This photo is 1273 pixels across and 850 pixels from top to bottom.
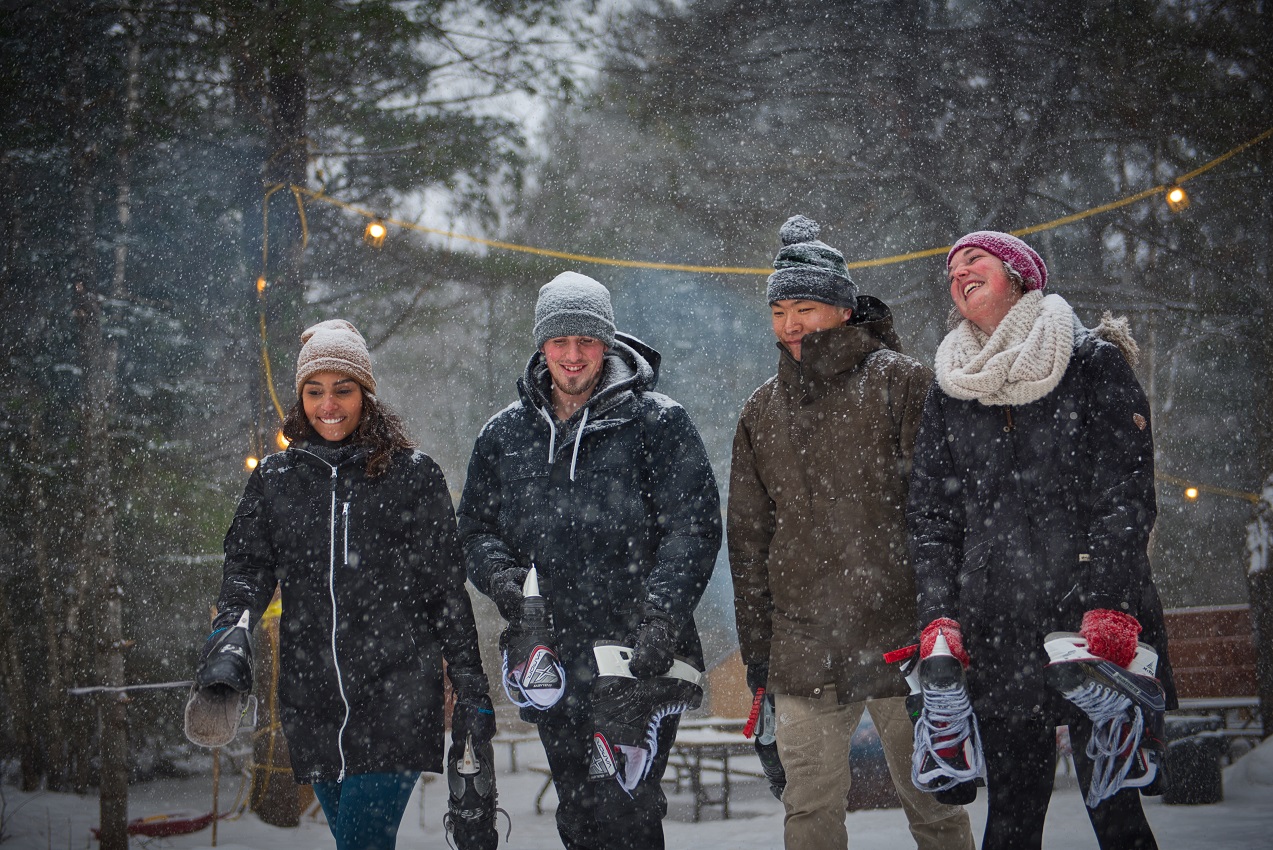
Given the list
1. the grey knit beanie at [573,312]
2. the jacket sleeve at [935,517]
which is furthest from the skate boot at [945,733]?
the grey knit beanie at [573,312]

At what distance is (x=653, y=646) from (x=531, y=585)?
0.35 m

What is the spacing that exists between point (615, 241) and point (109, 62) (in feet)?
16.6

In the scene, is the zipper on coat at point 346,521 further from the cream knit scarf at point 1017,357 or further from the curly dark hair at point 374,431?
the cream knit scarf at point 1017,357

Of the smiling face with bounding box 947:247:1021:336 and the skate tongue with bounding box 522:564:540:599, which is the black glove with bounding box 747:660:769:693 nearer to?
the skate tongue with bounding box 522:564:540:599

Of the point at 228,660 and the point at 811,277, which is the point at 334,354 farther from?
the point at 811,277

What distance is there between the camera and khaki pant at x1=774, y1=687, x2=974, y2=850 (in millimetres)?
2342

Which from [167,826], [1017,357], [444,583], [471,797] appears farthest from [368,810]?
[167,826]

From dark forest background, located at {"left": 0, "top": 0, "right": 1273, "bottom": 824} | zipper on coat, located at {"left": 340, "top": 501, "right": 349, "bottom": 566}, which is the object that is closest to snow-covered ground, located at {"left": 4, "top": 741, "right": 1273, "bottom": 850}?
dark forest background, located at {"left": 0, "top": 0, "right": 1273, "bottom": 824}

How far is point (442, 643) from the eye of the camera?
256 cm

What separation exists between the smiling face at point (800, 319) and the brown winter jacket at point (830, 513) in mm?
41

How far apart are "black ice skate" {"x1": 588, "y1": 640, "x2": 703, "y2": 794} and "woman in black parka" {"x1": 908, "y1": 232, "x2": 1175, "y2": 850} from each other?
0.64 m

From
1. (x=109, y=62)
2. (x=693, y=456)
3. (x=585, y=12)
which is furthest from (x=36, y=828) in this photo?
(x=585, y=12)

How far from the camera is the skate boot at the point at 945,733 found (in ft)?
6.82

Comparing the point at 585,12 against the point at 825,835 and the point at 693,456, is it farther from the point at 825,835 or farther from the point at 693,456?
the point at 825,835
